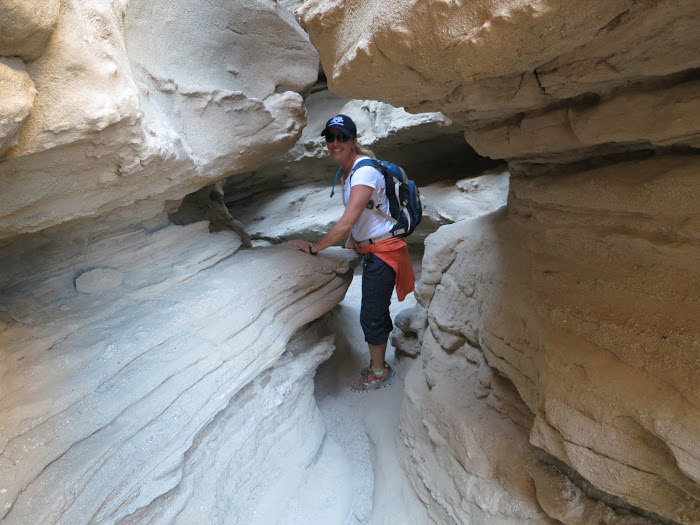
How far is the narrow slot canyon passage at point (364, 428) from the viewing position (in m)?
2.57

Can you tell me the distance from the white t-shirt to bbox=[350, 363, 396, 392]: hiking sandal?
1.22 meters

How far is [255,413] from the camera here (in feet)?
8.52

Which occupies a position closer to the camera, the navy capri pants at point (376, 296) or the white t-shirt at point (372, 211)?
the white t-shirt at point (372, 211)

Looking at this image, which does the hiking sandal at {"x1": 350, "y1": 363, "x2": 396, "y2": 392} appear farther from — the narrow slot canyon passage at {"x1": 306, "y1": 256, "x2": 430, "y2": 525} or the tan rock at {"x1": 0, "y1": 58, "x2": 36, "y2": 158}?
the tan rock at {"x1": 0, "y1": 58, "x2": 36, "y2": 158}

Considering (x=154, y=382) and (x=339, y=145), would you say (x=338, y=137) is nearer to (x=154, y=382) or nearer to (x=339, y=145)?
(x=339, y=145)

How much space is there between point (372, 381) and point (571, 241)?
84.4 inches

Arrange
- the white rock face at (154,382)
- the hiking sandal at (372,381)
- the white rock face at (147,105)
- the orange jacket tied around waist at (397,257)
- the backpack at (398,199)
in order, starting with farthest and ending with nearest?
the hiking sandal at (372,381) → the orange jacket tied around waist at (397,257) → the backpack at (398,199) → the white rock face at (154,382) → the white rock face at (147,105)

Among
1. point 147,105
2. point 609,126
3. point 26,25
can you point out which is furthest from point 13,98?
point 609,126

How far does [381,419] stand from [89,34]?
115 inches

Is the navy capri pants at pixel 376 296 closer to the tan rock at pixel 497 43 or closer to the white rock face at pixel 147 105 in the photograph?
the white rock face at pixel 147 105

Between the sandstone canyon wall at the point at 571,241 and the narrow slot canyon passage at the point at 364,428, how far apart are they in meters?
0.32

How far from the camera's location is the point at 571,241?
2016 millimetres

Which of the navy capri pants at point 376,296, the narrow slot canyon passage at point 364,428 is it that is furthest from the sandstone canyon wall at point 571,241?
the navy capri pants at point 376,296

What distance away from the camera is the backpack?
10.2 feet
